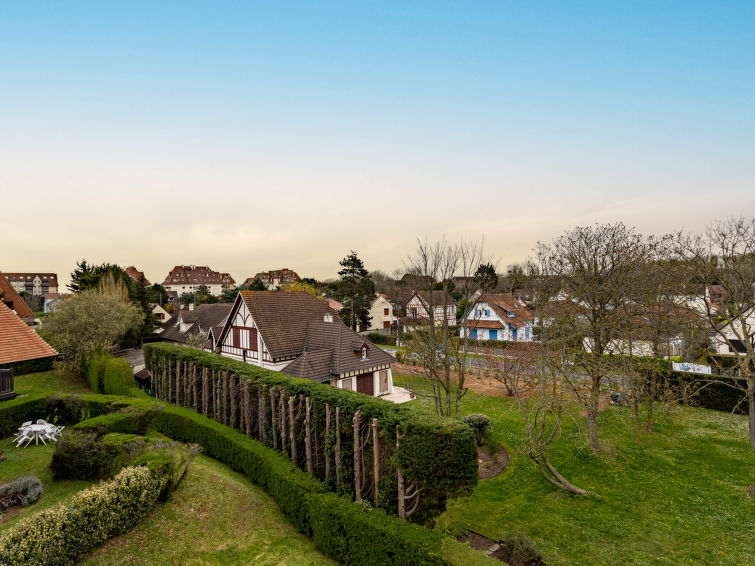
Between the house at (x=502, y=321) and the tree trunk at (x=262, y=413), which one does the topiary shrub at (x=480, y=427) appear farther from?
the house at (x=502, y=321)

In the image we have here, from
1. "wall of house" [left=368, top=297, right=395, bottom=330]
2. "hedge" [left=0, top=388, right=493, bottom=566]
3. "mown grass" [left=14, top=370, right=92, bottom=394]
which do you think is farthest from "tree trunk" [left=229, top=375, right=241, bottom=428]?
"wall of house" [left=368, top=297, right=395, bottom=330]

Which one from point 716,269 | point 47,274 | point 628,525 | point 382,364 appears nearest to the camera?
point 628,525

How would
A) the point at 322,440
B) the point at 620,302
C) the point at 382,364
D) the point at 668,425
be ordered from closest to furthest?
the point at 322,440
the point at 620,302
the point at 668,425
the point at 382,364

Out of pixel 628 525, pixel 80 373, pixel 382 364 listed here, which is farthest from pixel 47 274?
pixel 628 525

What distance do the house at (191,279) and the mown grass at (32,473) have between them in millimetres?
107779

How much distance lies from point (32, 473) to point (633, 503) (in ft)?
63.0

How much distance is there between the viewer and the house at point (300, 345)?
22.9 meters

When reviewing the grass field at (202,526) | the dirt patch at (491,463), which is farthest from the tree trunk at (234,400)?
the dirt patch at (491,463)

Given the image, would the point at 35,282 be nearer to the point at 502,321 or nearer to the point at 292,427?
the point at 502,321

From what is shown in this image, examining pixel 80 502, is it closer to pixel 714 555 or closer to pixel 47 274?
pixel 714 555

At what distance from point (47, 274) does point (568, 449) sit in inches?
5561

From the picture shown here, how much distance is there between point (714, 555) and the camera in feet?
32.3

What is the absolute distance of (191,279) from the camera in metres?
116

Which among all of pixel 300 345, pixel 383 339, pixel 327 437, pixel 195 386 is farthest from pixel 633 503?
pixel 383 339
